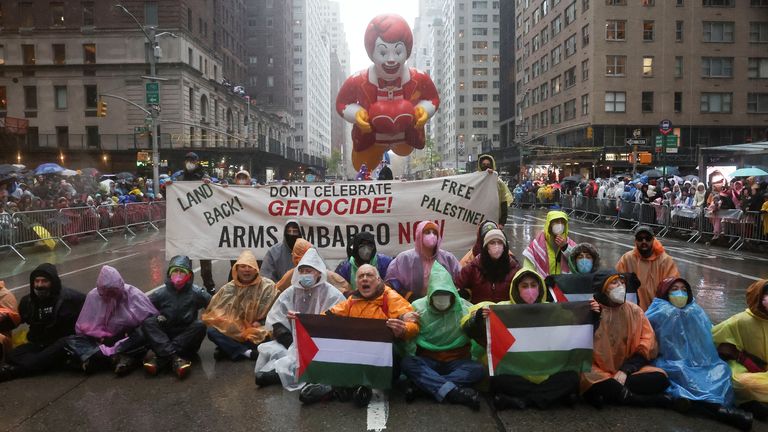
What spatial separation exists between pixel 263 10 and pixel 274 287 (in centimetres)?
9846

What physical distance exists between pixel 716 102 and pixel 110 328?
5311 centimetres

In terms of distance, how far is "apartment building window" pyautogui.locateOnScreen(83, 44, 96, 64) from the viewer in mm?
47125

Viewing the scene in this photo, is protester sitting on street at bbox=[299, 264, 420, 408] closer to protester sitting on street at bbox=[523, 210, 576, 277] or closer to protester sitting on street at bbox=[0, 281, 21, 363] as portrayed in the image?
protester sitting on street at bbox=[523, 210, 576, 277]

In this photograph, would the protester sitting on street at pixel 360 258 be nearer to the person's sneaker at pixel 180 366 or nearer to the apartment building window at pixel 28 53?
the person's sneaker at pixel 180 366

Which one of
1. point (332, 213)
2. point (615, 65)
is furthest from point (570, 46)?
point (332, 213)

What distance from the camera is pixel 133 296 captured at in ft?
19.1

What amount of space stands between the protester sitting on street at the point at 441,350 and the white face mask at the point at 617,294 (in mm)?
1246

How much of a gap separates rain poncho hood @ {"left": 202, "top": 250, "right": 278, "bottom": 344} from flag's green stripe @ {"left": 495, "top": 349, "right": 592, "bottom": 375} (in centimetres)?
259

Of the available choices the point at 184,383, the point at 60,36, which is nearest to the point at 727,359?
the point at 184,383

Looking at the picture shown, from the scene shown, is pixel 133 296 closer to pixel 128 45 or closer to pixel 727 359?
pixel 727 359

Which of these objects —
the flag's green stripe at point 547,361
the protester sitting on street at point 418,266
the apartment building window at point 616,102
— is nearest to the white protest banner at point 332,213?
the protester sitting on street at point 418,266

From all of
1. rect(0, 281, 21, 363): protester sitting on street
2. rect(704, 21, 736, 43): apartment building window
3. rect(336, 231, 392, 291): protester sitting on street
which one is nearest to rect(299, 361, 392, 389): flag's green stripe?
rect(336, 231, 392, 291): protester sitting on street

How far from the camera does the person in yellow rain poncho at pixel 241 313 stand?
19.6ft

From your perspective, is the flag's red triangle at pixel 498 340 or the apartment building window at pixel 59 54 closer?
the flag's red triangle at pixel 498 340
